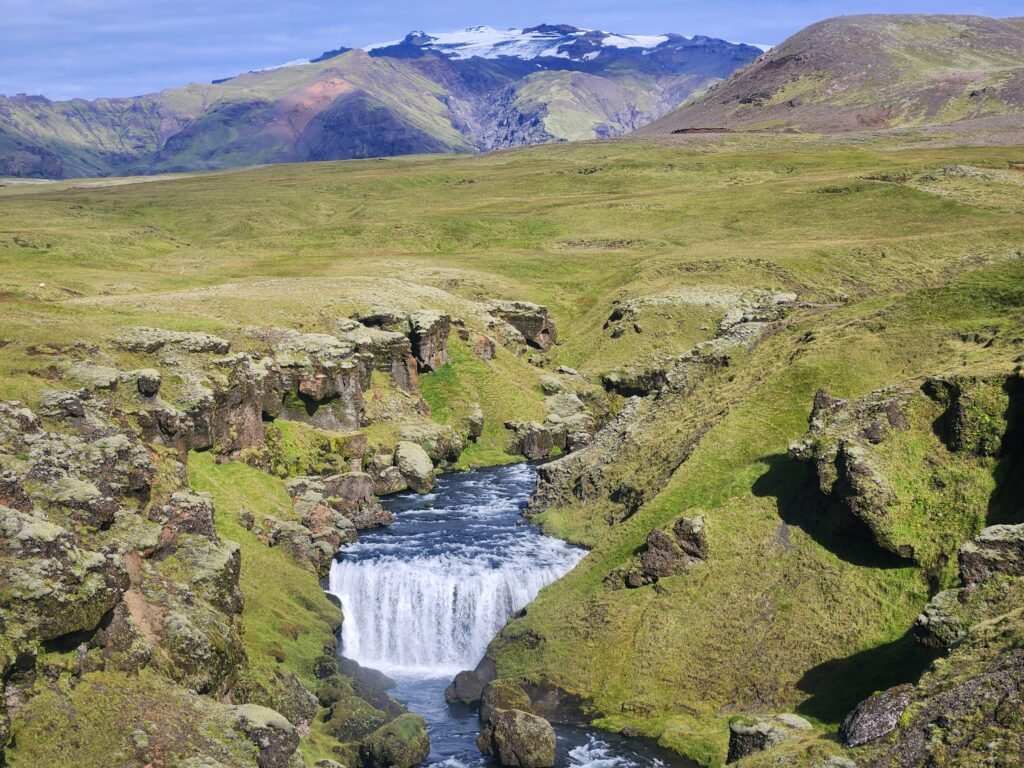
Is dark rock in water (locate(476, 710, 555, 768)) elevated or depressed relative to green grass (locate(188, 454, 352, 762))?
depressed

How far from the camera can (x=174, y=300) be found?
92.8 m

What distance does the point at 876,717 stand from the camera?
97.4 ft

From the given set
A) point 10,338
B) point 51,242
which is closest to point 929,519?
point 10,338

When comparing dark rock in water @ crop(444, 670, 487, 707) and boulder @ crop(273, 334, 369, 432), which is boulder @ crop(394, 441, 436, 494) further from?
dark rock in water @ crop(444, 670, 487, 707)

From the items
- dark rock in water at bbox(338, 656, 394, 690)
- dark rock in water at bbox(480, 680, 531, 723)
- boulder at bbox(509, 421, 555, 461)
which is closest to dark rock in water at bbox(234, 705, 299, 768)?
dark rock in water at bbox(480, 680, 531, 723)

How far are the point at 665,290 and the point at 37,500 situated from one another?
300ft

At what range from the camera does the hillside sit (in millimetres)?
33875

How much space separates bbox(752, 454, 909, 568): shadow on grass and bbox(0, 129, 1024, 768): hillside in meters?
0.17

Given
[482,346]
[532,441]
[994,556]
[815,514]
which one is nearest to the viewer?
[994,556]

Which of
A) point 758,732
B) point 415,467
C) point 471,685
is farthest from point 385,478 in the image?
point 758,732

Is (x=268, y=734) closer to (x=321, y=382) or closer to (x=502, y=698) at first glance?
(x=502, y=698)

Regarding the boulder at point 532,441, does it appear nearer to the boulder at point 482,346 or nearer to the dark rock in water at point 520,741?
the boulder at point 482,346

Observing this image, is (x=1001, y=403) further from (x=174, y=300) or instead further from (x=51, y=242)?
(x=51, y=242)

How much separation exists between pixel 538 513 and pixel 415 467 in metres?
14.3
